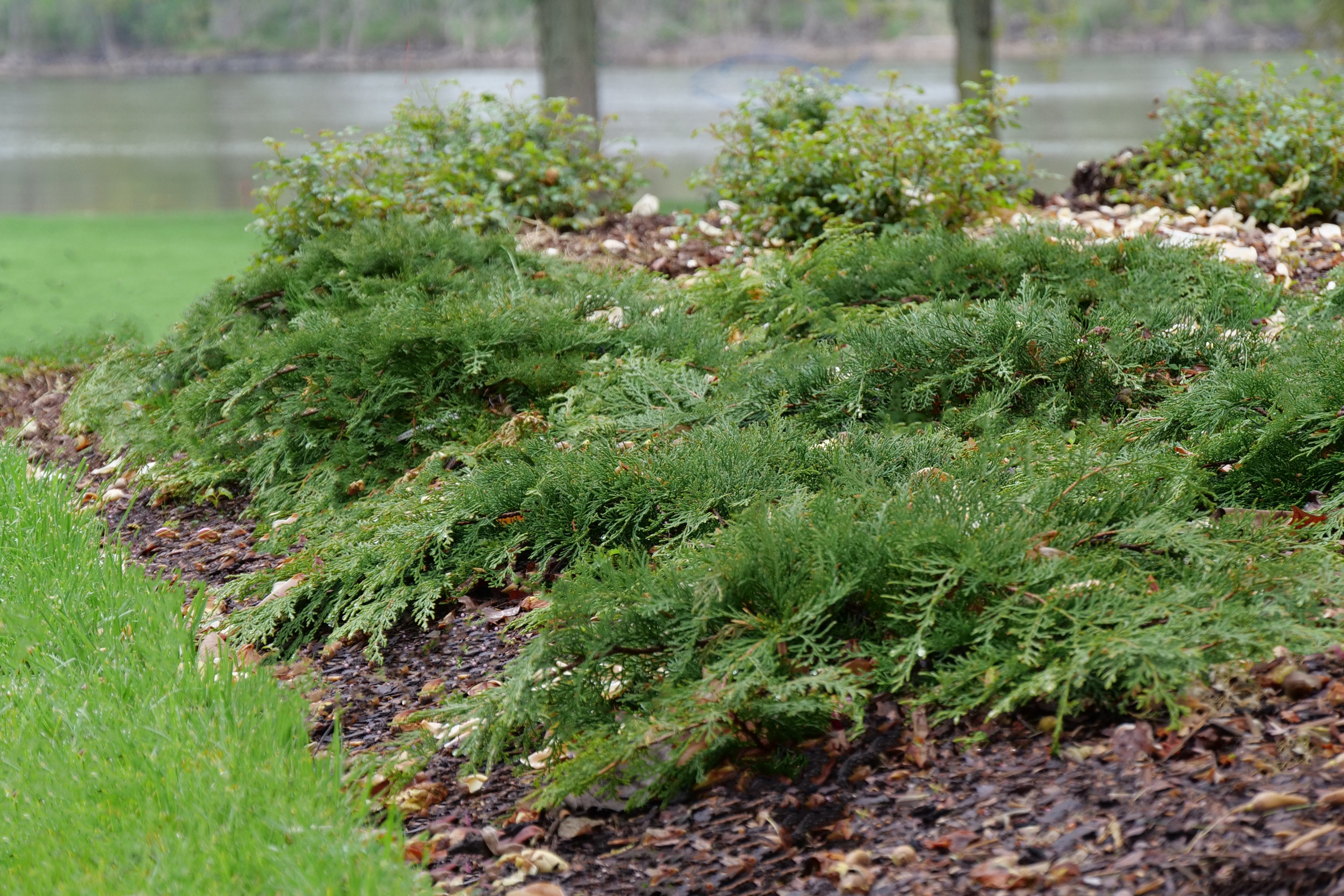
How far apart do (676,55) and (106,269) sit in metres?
44.8

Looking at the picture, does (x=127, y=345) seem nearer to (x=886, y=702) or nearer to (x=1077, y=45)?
(x=886, y=702)

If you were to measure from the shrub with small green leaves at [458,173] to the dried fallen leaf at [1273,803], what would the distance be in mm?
4561

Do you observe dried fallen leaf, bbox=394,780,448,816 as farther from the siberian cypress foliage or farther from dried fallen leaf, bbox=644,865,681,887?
dried fallen leaf, bbox=644,865,681,887

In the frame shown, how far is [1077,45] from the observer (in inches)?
1971

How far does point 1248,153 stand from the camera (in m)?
A: 6.37

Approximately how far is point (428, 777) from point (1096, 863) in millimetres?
1326

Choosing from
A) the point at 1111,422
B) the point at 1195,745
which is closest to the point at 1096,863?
the point at 1195,745

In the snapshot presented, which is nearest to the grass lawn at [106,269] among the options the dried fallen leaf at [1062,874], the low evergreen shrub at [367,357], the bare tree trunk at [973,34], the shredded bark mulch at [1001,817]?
the low evergreen shrub at [367,357]

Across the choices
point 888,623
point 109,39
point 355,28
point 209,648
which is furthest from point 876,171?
point 109,39

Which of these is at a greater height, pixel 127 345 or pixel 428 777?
pixel 127 345

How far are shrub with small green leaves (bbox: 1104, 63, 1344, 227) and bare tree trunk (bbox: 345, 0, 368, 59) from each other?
52.0 m

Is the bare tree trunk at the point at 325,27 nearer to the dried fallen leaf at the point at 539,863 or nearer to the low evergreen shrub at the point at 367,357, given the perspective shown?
the low evergreen shrub at the point at 367,357

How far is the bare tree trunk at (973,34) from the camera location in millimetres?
10641

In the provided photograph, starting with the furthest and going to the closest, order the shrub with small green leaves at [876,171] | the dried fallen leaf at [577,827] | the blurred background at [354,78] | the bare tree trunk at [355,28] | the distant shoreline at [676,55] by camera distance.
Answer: the bare tree trunk at [355,28]
the distant shoreline at [676,55]
the blurred background at [354,78]
the shrub with small green leaves at [876,171]
the dried fallen leaf at [577,827]
